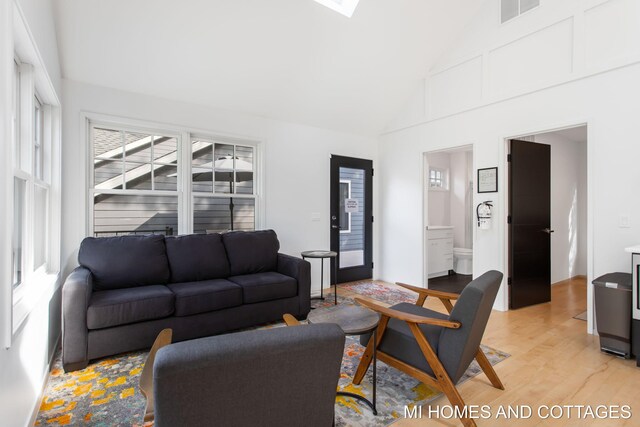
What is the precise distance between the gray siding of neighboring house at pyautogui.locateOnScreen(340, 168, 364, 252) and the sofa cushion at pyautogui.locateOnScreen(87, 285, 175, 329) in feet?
9.72

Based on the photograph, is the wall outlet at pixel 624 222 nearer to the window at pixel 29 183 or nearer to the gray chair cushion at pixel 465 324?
the gray chair cushion at pixel 465 324

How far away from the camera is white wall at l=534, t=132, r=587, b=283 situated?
17.2ft

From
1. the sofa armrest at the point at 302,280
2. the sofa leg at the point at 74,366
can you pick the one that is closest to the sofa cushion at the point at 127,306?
the sofa leg at the point at 74,366

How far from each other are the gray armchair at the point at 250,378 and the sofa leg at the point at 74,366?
7.01 ft

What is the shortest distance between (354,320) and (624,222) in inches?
111

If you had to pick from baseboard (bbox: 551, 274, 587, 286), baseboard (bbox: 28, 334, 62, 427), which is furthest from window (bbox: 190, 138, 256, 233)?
baseboard (bbox: 551, 274, 587, 286)

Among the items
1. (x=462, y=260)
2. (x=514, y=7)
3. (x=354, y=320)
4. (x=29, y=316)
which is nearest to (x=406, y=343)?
(x=354, y=320)

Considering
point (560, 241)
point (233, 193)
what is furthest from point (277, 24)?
point (560, 241)

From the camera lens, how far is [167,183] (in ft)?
12.4

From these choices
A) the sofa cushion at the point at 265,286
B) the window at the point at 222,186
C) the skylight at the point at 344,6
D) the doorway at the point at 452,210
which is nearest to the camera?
the sofa cushion at the point at 265,286

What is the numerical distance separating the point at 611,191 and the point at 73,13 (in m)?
5.11

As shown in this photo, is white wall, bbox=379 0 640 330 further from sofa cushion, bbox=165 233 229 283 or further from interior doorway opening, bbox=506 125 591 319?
sofa cushion, bbox=165 233 229 283

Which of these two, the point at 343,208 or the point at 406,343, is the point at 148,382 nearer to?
the point at 406,343

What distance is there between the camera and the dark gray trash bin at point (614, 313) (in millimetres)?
2658
